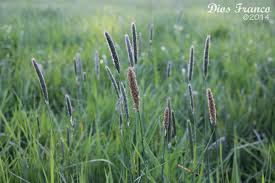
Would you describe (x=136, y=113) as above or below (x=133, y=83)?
below

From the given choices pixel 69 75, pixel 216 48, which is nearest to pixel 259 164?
pixel 69 75

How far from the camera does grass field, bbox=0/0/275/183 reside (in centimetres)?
154

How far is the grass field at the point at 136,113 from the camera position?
5.05 feet

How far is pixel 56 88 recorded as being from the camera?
2943mm

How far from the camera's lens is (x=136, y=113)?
138cm

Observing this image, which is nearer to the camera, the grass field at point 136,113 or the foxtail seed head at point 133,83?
the foxtail seed head at point 133,83

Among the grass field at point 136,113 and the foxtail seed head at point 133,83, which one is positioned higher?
the foxtail seed head at point 133,83

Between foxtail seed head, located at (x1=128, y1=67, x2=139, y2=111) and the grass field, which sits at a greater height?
foxtail seed head, located at (x1=128, y1=67, x2=139, y2=111)

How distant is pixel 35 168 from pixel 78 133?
53cm

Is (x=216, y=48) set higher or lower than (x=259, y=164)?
higher

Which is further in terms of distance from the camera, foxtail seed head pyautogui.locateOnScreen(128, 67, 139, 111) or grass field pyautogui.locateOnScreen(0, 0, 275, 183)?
grass field pyautogui.locateOnScreen(0, 0, 275, 183)

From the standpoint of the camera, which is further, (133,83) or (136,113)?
(136,113)

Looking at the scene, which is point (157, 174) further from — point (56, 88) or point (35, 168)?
point (56, 88)

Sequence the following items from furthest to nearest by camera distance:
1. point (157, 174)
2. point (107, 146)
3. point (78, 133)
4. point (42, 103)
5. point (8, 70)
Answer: point (8, 70) < point (42, 103) < point (78, 133) < point (107, 146) < point (157, 174)
